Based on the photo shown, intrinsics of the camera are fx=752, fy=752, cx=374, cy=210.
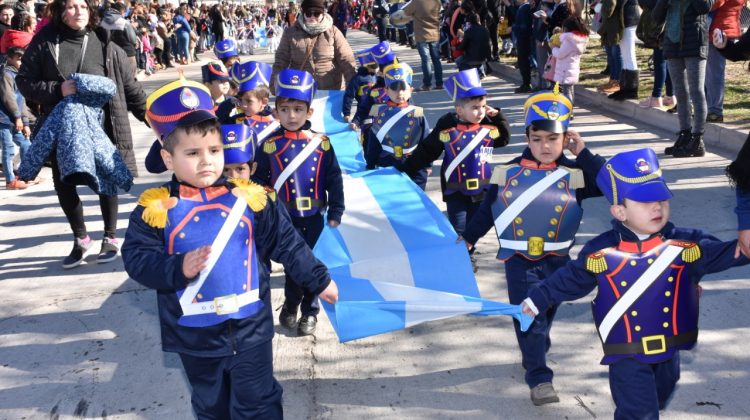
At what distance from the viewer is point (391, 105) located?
275 inches

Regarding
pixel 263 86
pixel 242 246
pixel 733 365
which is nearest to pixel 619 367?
pixel 733 365

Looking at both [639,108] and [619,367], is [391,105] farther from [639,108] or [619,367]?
[639,108]

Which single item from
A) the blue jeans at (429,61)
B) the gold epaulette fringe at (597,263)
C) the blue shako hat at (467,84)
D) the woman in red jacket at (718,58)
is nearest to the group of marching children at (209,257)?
the gold epaulette fringe at (597,263)

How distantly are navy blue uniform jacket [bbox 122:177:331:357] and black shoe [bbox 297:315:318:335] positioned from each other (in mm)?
1718

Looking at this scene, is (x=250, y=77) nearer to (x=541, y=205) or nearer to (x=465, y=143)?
(x=465, y=143)

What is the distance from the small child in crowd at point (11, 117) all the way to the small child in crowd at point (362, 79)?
4.04m

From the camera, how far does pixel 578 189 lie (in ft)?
13.9

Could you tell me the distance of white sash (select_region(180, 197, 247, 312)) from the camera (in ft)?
10.4

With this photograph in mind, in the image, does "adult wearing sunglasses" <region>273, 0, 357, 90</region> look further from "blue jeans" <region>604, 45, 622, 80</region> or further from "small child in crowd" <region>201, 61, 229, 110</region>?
"blue jeans" <region>604, 45, 622, 80</region>

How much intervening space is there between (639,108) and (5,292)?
8805 mm

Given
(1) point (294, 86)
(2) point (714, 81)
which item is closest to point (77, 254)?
(1) point (294, 86)

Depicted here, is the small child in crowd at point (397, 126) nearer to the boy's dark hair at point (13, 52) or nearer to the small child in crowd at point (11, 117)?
the small child in crowd at point (11, 117)

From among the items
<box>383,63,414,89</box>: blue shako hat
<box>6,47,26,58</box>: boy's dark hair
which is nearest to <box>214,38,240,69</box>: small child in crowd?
<box>383,63,414,89</box>: blue shako hat

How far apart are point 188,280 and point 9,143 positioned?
799 centimetres
